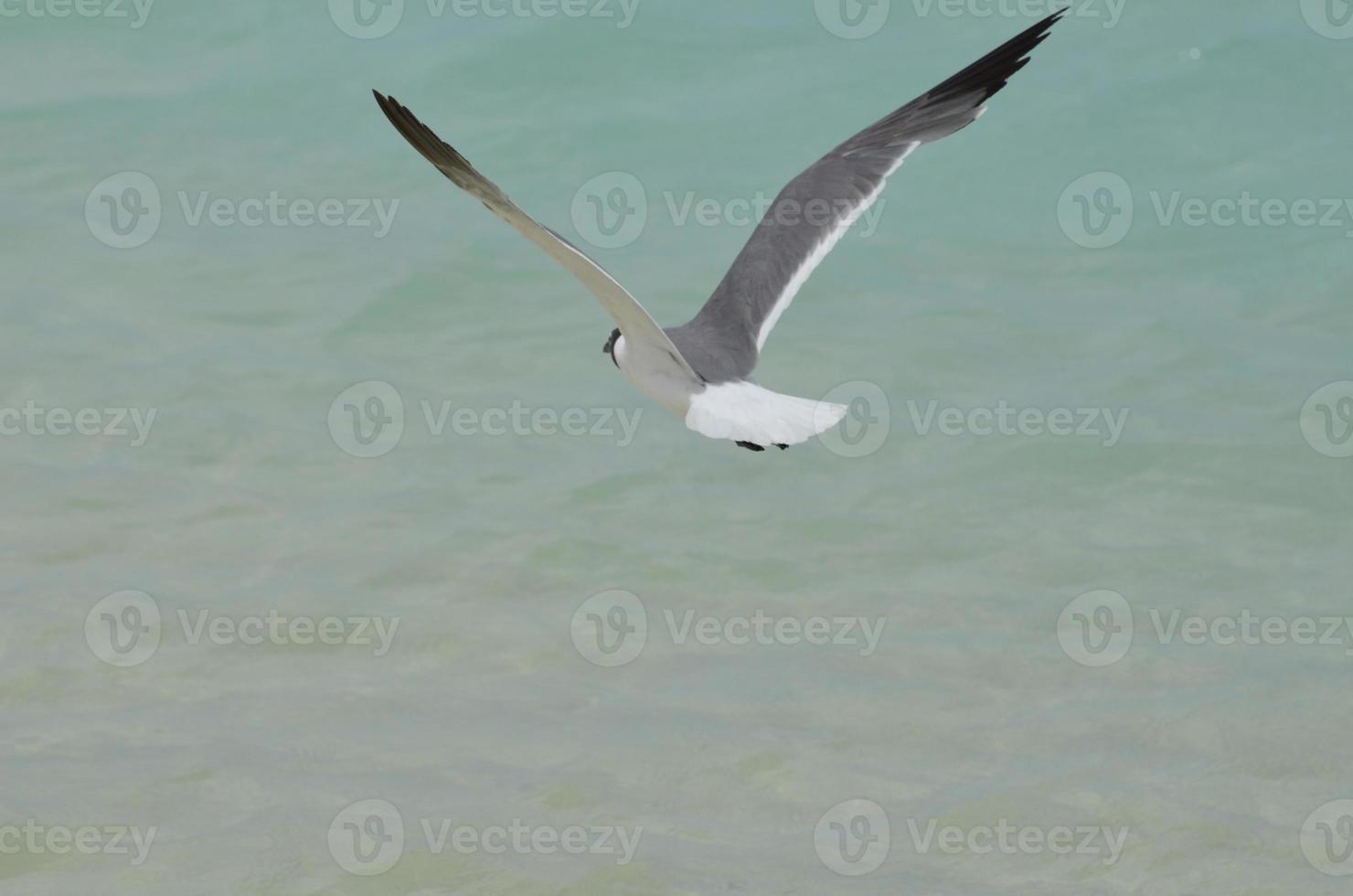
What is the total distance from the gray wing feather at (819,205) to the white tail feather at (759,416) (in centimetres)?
72

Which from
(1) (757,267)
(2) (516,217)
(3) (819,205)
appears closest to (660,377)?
(2) (516,217)

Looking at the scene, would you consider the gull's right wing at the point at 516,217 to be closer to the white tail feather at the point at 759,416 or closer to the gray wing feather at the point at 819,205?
the white tail feather at the point at 759,416

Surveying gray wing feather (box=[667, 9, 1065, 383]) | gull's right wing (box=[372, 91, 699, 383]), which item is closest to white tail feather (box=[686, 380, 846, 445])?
gull's right wing (box=[372, 91, 699, 383])

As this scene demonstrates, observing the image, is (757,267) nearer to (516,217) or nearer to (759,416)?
(759,416)

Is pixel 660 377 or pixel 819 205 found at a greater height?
pixel 660 377

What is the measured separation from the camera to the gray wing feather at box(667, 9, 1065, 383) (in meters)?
8.53

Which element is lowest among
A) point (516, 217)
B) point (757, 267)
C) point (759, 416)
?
point (757, 267)

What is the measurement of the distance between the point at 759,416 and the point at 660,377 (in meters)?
0.48

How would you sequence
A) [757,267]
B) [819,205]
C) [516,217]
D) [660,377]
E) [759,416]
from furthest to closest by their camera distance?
[819,205] < [757,267] < [660,377] < [759,416] < [516,217]

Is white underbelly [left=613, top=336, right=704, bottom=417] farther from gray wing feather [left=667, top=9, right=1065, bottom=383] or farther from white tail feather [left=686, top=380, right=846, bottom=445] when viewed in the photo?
gray wing feather [left=667, top=9, right=1065, bottom=383]

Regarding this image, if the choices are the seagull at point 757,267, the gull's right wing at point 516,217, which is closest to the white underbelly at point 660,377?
the seagull at point 757,267

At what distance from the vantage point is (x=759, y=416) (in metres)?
7.12

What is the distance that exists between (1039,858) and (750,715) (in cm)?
222

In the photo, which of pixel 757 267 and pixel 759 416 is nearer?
pixel 759 416
